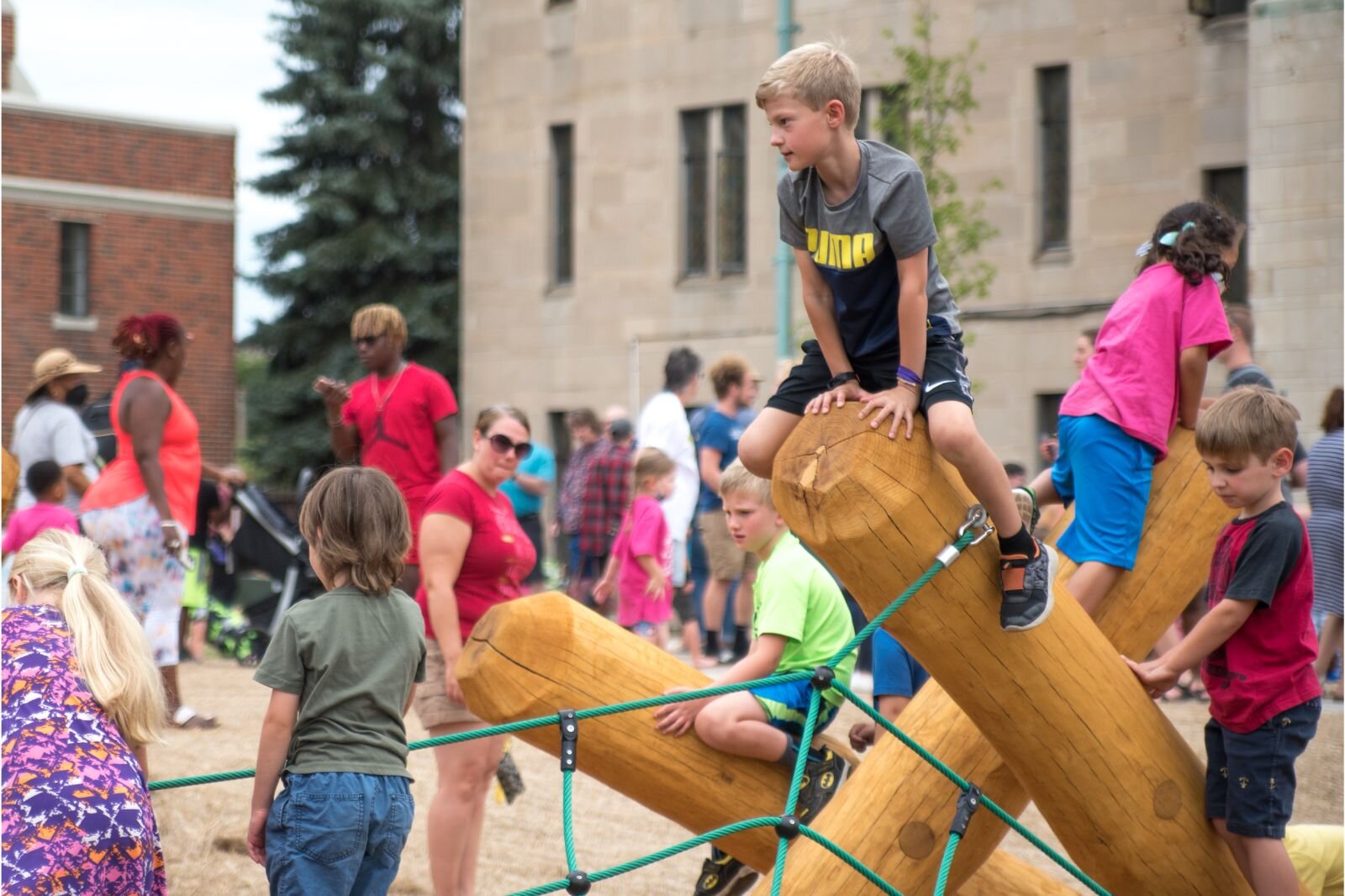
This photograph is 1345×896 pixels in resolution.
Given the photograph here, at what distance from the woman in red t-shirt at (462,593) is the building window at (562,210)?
741 inches

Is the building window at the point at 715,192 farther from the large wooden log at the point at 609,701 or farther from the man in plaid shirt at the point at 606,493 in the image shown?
the large wooden log at the point at 609,701

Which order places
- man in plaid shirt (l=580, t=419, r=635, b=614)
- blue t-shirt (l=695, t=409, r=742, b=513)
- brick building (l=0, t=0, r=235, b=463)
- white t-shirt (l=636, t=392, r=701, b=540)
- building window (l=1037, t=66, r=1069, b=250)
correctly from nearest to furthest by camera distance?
blue t-shirt (l=695, t=409, r=742, b=513) → white t-shirt (l=636, t=392, r=701, b=540) → man in plaid shirt (l=580, t=419, r=635, b=614) → building window (l=1037, t=66, r=1069, b=250) → brick building (l=0, t=0, r=235, b=463)

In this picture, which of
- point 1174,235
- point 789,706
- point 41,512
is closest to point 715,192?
point 41,512

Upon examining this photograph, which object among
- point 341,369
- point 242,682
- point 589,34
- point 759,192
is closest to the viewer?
point 242,682

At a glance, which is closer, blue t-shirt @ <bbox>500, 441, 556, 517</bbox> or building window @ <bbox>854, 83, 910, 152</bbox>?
blue t-shirt @ <bbox>500, 441, 556, 517</bbox>

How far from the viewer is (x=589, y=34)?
24.0 meters

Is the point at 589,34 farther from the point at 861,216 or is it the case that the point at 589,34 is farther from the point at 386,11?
the point at 861,216

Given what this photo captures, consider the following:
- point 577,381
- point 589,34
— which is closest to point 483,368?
point 577,381

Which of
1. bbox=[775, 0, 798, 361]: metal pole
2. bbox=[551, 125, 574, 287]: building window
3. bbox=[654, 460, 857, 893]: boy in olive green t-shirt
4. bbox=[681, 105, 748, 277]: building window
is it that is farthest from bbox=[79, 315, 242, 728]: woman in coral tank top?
bbox=[551, 125, 574, 287]: building window

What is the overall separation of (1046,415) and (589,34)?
9.10m

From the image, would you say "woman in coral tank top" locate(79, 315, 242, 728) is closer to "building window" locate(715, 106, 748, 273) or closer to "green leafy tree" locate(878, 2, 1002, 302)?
"green leafy tree" locate(878, 2, 1002, 302)

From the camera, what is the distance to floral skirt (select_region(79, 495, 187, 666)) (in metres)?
7.75

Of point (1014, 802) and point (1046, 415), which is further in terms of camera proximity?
point (1046, 415)

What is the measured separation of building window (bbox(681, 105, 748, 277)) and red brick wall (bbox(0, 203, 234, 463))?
10.0m
